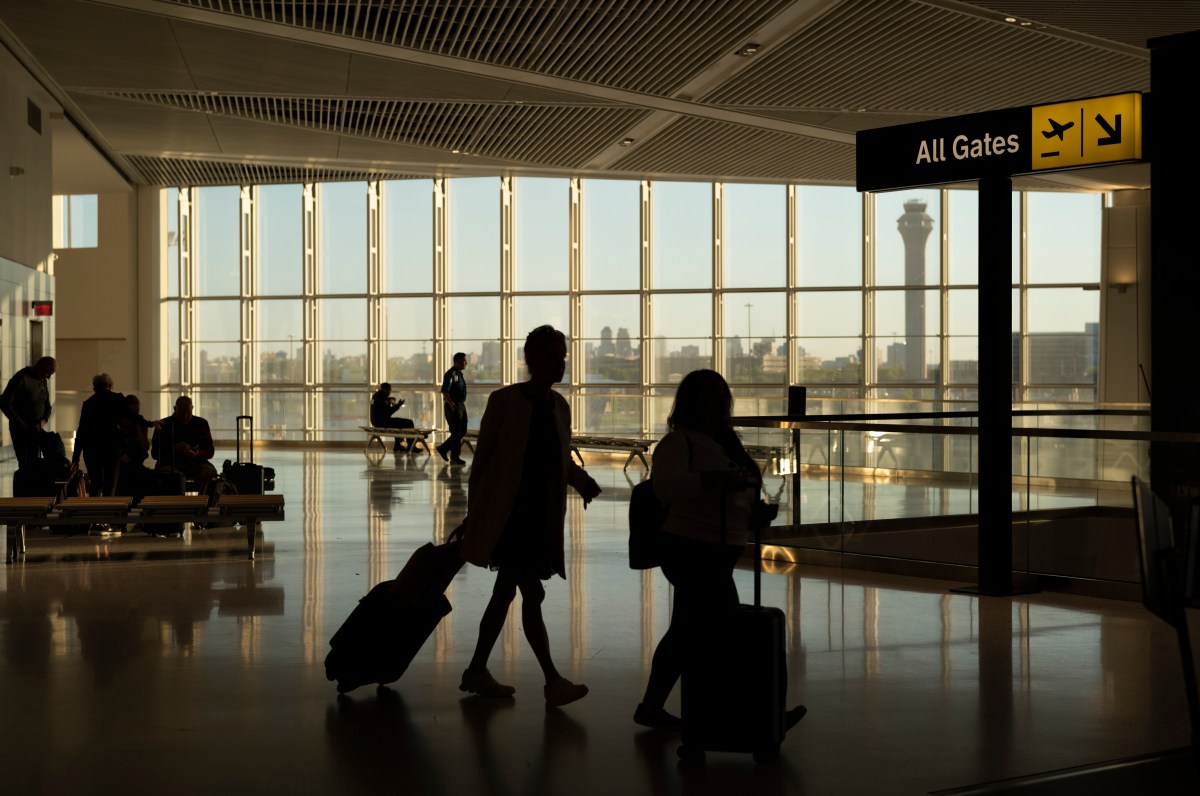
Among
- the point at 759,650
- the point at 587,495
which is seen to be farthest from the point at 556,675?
the point at 759,650

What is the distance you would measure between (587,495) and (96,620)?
3.18m

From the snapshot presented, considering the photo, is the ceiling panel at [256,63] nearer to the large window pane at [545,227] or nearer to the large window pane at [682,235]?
the large window pane at [545,227]

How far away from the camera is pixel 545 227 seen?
2614 centimetres

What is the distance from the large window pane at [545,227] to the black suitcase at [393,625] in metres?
21.2

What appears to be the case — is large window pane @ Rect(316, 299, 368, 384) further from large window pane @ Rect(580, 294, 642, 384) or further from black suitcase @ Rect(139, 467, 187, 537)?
black suitcase @ Rect(139, 467, 187, 537)

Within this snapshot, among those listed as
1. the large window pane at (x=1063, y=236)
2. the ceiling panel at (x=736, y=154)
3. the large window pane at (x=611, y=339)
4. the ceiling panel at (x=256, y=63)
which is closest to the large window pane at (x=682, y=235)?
the large window pane at (x=611, y=339)

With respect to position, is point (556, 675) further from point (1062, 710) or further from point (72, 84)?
point (72, 84)

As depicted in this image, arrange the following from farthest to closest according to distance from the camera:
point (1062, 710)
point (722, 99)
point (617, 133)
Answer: point (617, 133) → point (722, 99) → point (1062, 710)

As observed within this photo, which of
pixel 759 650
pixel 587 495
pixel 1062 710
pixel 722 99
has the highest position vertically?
pixel 722 99

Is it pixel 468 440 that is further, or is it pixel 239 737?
pixel 468 440

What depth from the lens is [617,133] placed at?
17.4m

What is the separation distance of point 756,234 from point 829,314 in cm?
211

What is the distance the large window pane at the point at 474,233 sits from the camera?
86.3 ft

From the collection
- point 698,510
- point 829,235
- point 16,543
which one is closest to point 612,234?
point 829,235
